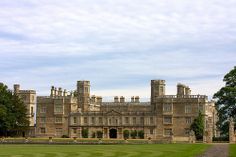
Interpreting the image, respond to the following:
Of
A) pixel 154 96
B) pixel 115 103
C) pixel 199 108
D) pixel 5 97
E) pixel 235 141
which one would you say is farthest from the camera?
pixel 115 103

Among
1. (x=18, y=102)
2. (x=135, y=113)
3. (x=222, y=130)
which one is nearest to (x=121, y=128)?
(x=135, y=113)

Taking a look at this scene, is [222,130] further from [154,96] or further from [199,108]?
[154,96]

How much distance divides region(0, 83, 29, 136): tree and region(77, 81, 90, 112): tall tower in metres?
15.2

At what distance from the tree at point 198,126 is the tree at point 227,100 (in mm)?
11152

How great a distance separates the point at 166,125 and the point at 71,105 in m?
16.5

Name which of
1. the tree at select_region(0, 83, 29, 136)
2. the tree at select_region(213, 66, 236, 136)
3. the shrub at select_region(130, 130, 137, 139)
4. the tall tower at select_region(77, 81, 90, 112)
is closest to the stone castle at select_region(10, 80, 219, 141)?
the tall tower at select_region(77, 81, 90, 112)

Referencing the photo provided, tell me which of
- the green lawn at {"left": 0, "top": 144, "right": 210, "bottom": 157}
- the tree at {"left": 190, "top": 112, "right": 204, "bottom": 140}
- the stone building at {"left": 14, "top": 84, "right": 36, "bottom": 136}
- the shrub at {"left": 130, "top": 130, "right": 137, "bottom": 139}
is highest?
the stone building at {"left": 14, "top": 84, "right": 36, "bottom": 136}

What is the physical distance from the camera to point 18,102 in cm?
8388

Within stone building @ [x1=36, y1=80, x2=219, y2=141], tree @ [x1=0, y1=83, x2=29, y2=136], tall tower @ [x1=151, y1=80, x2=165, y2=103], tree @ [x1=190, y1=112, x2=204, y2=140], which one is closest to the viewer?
tree @ [x1=0, y1=83, x2=29, y2=136]

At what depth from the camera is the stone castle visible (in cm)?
8888

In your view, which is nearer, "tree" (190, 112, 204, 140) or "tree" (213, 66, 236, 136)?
"tree" (213, 66, 236, 136)

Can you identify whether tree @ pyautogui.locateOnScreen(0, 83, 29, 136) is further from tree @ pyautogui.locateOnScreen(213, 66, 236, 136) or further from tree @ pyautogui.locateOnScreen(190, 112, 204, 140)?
tree @ pyautogui.locateOnScreen(213, 66, 236, 136)

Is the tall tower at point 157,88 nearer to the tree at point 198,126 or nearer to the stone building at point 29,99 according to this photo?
the tree at point 198,126

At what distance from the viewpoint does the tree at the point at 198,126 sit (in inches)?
3182
